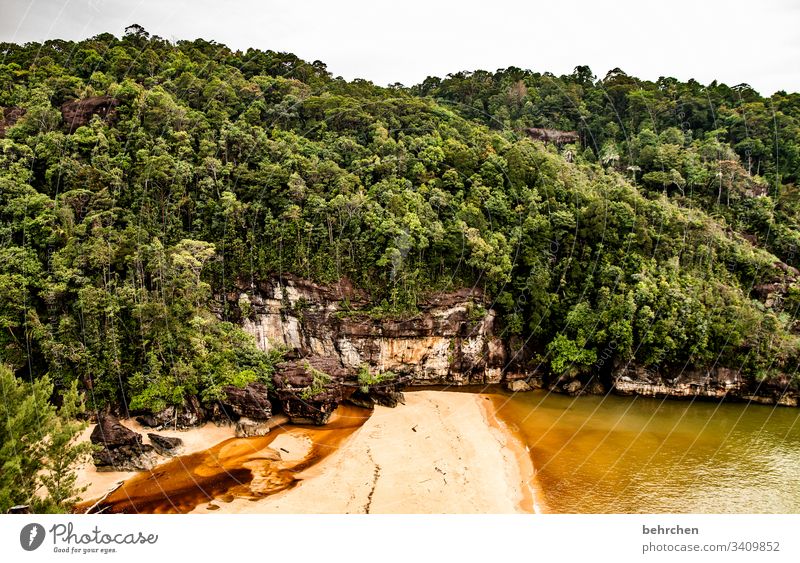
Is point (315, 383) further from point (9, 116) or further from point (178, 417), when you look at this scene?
point (9, 116)

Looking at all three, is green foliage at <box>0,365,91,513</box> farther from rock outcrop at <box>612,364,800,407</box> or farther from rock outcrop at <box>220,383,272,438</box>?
rock outcrop at <box>612,364,800,407</box>

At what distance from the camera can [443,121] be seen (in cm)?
3694

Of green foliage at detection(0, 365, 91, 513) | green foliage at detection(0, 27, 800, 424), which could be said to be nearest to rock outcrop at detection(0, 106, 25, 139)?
green foliage at detection(0, 27, 800, 424)

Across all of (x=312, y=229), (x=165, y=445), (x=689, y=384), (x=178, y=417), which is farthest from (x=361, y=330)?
(x=689, y=384)

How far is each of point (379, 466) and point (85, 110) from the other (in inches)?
1038

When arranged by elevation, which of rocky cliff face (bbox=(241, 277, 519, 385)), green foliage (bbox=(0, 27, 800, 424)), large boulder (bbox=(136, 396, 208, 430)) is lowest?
large boulder (bbox=(136, 396, 208, 430))

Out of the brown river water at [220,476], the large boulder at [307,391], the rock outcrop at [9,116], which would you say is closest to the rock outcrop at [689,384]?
the large boulder at [307,391]

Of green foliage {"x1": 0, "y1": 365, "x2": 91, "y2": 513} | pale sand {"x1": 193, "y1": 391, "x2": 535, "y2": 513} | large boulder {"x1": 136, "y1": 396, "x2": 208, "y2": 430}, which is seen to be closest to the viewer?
green foliage {"x1": 0, "y1": 365, "x2": 91, "y2": 513}

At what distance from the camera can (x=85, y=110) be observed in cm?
2980

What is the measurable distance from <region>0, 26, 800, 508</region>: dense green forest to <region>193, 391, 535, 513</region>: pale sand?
6176mm

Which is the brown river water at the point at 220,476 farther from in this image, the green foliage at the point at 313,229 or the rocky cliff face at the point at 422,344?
the rocky cliff face at the point at 422,344

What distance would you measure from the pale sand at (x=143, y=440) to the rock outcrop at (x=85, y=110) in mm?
17917

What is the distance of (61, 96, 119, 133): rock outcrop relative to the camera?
29.5 metres
